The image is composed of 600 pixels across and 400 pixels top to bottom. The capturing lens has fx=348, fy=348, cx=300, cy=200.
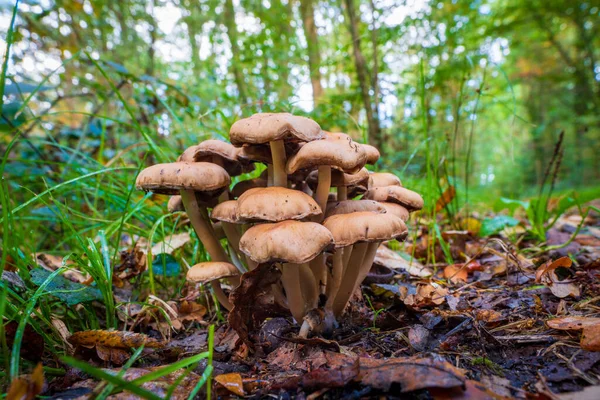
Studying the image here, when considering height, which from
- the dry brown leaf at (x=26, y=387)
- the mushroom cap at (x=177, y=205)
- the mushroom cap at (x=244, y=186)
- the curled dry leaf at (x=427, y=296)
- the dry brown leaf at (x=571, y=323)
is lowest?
the curled dry leaf at (x=427, y=296)

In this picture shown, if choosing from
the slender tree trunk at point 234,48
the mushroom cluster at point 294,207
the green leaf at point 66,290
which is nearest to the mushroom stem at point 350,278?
the mushroom cluster at point 294,207

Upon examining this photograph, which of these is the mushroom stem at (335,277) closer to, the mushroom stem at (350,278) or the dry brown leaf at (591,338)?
the mushroom stem at (350,278)

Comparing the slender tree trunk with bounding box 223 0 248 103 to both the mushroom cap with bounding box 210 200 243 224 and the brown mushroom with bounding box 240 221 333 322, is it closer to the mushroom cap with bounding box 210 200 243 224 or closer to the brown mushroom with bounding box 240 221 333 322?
the mushroom cap with bounding box 210 200 243 224

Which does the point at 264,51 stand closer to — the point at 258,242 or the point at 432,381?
the point at 258,242

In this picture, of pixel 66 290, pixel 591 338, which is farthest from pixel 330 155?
pixel 66 290

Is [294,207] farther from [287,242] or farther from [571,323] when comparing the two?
[571,323]
